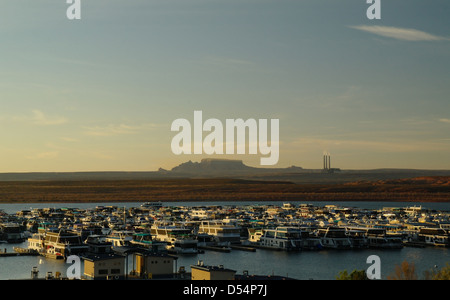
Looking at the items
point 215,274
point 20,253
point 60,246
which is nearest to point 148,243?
point 60,246

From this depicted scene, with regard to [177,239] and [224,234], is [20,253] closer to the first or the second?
[177,239]

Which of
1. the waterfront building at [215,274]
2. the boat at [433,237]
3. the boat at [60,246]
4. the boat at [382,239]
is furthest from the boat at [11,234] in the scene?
the boat at [433,237]

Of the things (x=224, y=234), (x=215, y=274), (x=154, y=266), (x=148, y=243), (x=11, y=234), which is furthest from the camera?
(x=11, y=234)

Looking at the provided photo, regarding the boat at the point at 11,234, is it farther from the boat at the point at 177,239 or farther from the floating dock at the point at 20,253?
the boat at the point at 177,239

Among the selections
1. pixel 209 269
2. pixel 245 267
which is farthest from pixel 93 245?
pixel 209 269
